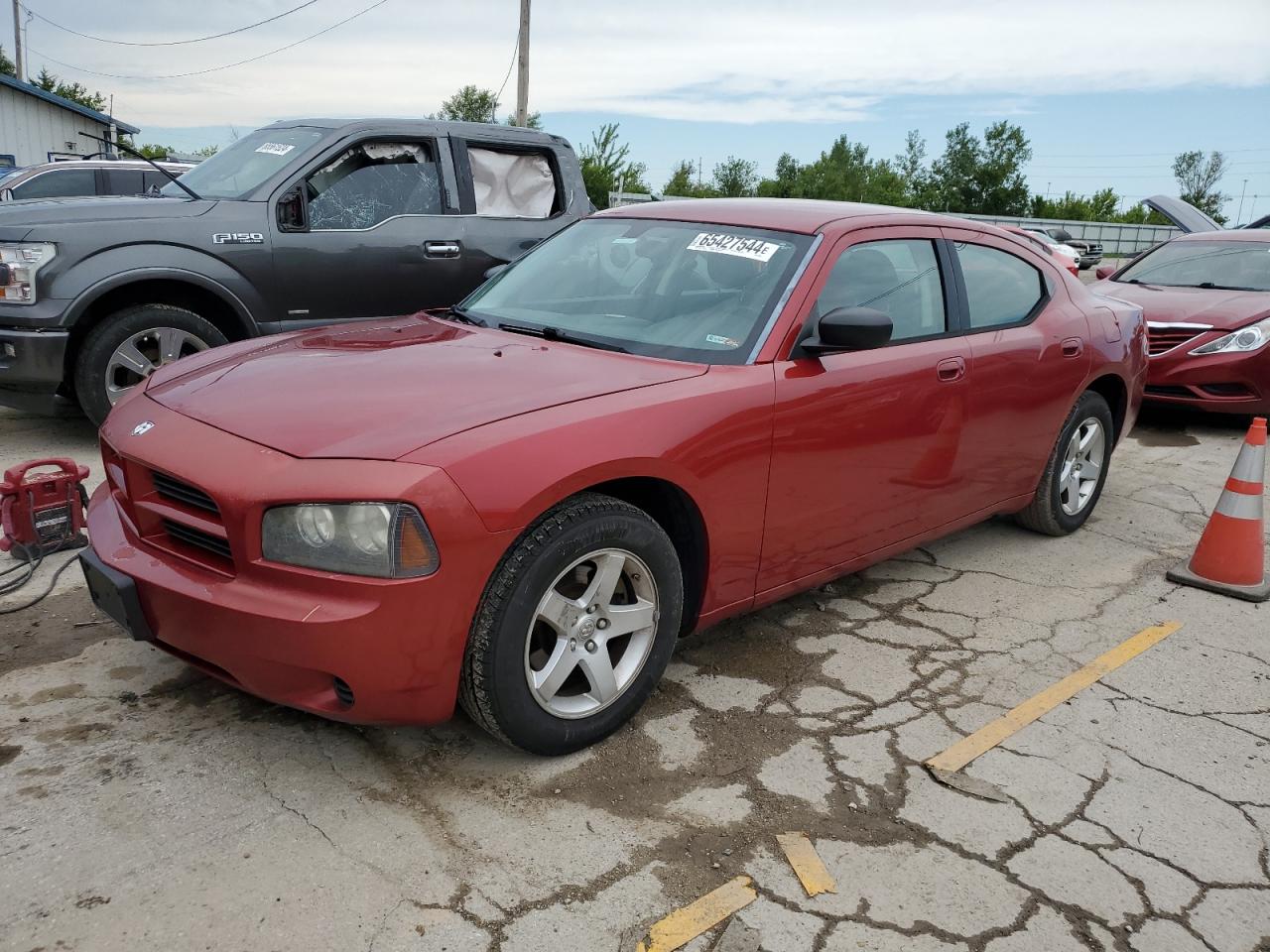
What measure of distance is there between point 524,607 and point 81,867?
1197mm

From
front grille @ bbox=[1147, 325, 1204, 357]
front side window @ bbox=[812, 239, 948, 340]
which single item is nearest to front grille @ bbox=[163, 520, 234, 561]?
front side window @ bbox=[812, 239, 948, 340]

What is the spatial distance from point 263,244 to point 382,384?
3541 mm

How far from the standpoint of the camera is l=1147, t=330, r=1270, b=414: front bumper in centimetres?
753

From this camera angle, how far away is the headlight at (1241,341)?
7539mm

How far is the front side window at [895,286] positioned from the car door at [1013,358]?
0.66 ft

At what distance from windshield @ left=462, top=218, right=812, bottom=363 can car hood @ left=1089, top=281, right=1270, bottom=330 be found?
4.73 meters

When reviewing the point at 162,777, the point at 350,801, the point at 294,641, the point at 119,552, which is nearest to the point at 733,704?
the point at 350,801

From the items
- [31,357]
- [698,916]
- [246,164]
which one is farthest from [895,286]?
[31,357]

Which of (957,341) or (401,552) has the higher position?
(957,341)

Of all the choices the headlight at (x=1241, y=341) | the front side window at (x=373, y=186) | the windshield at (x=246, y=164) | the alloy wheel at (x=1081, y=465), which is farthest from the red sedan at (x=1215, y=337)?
the windshield at (x=246, y=164)

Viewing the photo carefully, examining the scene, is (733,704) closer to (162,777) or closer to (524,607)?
(524,607)

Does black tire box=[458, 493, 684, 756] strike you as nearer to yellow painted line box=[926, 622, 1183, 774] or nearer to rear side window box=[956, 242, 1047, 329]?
yellow painted line box=[926, 622, 1183, 774]

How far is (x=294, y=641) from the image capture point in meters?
2.47

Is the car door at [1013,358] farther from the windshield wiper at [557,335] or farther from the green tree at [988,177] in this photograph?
the green tree at [988,177]
